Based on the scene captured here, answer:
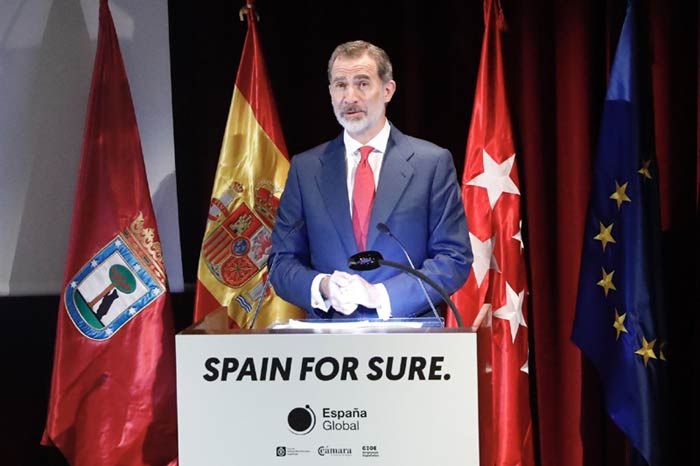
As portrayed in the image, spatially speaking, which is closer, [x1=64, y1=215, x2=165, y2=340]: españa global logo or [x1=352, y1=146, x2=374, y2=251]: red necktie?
[x1=352, y1=146, x2=374, y2=251]: red necktie

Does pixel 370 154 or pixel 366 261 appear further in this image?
pixel 370 154

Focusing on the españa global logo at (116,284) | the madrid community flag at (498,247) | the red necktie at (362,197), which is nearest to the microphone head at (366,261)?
the red necktie at (362,197)

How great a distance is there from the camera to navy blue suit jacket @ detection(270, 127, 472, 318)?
2.77m

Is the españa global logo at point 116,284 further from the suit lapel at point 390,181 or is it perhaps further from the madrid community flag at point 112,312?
the suit lapel at point 390,181

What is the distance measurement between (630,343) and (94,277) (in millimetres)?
2035

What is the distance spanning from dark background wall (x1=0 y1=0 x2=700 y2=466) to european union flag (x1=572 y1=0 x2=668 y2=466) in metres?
0.21

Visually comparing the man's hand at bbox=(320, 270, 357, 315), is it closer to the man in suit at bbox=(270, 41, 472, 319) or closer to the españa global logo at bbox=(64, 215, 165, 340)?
the man in suit at bbox=(270, 41, 472, 319)

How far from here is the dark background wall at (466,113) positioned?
3.59m

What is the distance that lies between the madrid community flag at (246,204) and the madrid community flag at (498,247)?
0.75m

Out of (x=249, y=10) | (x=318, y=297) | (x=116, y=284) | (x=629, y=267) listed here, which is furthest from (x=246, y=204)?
(x=629, y=267)

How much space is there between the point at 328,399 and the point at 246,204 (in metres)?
1.71

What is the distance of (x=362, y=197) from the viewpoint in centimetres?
291

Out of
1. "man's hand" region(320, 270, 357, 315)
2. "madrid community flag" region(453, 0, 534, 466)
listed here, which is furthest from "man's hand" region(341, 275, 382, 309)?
"madrid community flag" region(453, 0, 534, 466)

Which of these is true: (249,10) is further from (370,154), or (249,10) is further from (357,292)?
(357,292)
